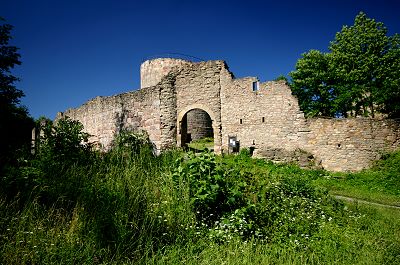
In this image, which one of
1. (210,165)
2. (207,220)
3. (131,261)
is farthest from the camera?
(210,165)

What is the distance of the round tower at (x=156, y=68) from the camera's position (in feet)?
78.9

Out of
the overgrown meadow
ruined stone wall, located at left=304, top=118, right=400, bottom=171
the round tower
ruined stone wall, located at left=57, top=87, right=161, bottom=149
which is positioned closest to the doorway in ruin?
the round tower

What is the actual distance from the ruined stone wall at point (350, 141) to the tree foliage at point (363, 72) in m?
5.62

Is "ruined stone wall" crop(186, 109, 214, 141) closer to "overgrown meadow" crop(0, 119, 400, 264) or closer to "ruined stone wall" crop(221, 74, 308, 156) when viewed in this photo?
"ruined stone wall" crop(221, 74, 308, 156)

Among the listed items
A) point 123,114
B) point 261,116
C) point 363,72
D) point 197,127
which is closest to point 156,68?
point 197,127

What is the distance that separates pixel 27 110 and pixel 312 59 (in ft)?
111

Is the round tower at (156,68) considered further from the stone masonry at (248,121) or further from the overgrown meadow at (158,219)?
the overgrown meadow at (158,219)

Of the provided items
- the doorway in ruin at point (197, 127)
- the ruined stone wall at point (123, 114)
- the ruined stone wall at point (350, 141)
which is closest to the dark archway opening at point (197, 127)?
the doorway in ruin at point (197, 127)

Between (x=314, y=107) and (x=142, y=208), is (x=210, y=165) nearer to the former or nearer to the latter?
(x=142, y=208)

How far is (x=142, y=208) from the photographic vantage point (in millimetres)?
3943

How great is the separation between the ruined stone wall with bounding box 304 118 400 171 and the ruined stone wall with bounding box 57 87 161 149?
25.5 feet

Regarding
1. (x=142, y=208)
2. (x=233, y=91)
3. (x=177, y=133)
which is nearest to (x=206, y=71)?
(x=233, y=91)

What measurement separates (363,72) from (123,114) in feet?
50.0

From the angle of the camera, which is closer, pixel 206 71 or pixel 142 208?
pixel 142 208
